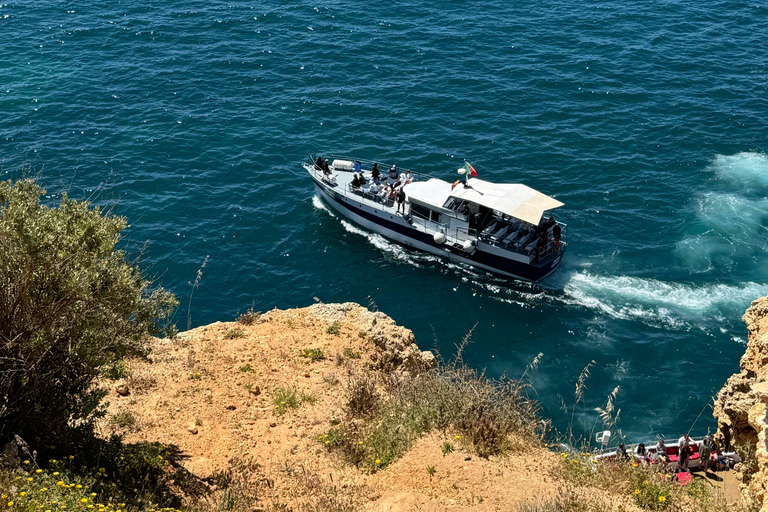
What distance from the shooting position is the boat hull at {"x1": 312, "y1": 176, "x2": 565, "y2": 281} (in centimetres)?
3334

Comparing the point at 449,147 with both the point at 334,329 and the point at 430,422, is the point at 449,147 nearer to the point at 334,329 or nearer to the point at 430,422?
the point at 334,329

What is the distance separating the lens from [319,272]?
3409cm

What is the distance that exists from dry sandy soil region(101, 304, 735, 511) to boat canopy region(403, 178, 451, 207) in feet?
40.3

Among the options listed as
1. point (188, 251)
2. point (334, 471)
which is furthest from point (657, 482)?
point (188, 251)

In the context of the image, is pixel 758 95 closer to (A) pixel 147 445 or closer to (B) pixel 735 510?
(B) pixel 735 510

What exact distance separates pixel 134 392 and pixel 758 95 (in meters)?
43.3

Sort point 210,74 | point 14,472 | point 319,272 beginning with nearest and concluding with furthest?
point 14,472, point 319,272, point 210,74

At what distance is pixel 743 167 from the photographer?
1566 inches

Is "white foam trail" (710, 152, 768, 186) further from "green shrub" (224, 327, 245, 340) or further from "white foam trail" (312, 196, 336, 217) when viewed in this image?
"green shrub" (224, 327, 245, 340)

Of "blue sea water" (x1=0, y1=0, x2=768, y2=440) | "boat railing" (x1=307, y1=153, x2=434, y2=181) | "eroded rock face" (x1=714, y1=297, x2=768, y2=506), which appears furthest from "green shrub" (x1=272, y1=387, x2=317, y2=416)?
"boat railing" (x1=307, y1=153, x2=434, y2=181)

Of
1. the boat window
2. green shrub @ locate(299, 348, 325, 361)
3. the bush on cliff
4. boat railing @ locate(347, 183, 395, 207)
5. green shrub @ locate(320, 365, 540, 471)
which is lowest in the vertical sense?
the boat window

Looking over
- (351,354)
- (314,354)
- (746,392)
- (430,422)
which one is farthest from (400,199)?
(430,422)

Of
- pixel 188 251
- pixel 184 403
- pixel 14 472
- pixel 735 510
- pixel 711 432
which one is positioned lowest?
pixel 711 432

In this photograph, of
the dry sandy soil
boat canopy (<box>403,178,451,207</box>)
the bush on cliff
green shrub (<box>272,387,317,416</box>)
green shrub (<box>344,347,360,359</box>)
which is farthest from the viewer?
boat canopy (<box>403,178,451,207</box>)
